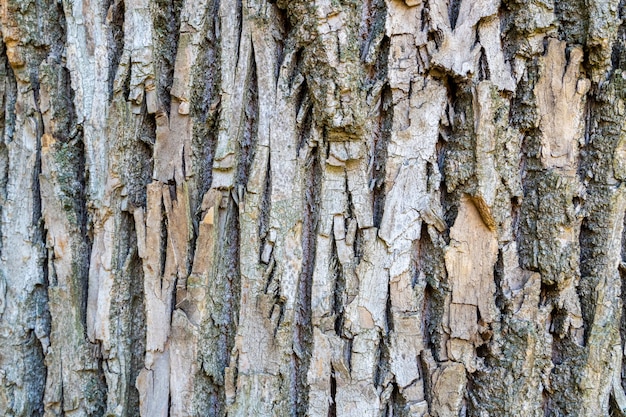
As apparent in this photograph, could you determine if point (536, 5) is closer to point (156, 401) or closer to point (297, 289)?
point (297, 289)

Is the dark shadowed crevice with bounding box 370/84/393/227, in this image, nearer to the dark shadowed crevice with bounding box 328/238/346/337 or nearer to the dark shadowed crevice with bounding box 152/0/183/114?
the dark shadowed crevice with bounding box 328/238/346/337

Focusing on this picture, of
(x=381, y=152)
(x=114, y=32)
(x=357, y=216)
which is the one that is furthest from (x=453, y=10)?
(x=114, y=32)

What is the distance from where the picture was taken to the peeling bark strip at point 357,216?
828 millimetres

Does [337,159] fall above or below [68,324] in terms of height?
above

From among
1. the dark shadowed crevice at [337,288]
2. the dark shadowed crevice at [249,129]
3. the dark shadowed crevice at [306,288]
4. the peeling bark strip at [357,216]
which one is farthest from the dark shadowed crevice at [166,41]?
the dark shadowed crevice at [337,288]

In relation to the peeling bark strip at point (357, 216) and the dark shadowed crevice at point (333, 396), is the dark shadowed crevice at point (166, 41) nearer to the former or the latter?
the peeling bark strip at point (357, 216)

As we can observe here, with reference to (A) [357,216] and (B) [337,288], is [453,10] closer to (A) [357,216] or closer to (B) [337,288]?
(A) [357,216]

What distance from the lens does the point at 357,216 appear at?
832mm

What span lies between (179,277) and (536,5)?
0.85 m

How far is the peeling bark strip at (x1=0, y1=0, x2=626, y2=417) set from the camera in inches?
32.6

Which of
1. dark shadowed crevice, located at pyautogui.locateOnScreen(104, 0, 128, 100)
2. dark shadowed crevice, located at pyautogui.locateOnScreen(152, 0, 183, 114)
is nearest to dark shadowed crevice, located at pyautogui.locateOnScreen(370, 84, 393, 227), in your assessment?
dark shadowed crevice, located at pyautogui.locateOnScreen(152, 0, 183, 114)

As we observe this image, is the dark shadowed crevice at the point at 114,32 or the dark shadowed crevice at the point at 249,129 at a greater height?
the dark shadowed crevice at the point at 114,32

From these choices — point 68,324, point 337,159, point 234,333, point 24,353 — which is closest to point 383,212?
point 337,159

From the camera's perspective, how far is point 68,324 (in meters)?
0.90
